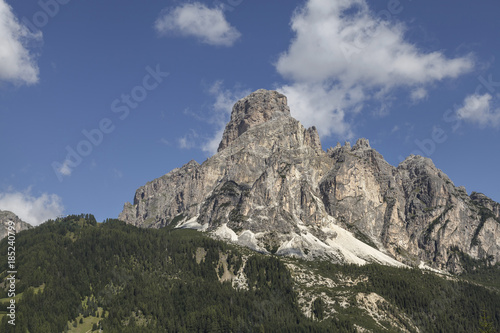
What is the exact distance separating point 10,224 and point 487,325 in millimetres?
161531

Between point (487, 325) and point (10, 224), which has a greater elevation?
point (10, 224)

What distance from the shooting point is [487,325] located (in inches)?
3861

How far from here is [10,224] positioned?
189 metres

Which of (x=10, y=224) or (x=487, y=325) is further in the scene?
(x=10, y=224)
